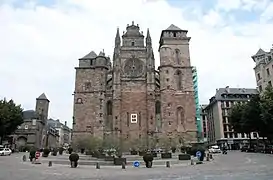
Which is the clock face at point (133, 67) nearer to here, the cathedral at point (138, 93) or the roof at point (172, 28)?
the cathedral at point (138, 93)

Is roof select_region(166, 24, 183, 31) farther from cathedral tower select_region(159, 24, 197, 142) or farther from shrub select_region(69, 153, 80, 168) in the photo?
shrub select_region(69, 153, 80, 168)

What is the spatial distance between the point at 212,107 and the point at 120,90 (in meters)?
33.9

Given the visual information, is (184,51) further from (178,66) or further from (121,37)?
(121,37)

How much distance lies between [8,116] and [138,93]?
76.1ft

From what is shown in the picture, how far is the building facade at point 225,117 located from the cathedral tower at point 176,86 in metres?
17.2

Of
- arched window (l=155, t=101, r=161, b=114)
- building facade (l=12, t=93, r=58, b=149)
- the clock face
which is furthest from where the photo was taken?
building facade (l=12, t=93, r=58, b=149)

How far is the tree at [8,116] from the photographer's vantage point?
46.1 m

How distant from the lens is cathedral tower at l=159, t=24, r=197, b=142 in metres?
51.1

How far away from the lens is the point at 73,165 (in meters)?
23.5

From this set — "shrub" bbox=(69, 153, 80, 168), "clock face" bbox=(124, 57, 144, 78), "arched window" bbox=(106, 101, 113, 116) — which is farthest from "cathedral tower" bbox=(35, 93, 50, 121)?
"shrub" bbox=(69, 153, 80, 168)

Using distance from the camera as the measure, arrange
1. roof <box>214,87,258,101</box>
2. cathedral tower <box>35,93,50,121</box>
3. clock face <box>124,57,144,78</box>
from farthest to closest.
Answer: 1. cathedral tower <box>35,93,50,121</box>
2. roof <box>214,87,258,101</box>
3. clock face <box>124,57,144,78</box>

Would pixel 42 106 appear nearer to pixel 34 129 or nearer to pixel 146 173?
pixel 34 129

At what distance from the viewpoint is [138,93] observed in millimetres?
53969

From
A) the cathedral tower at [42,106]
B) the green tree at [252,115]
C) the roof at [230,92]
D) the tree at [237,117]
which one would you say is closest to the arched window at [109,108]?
the tree at [237,117]
